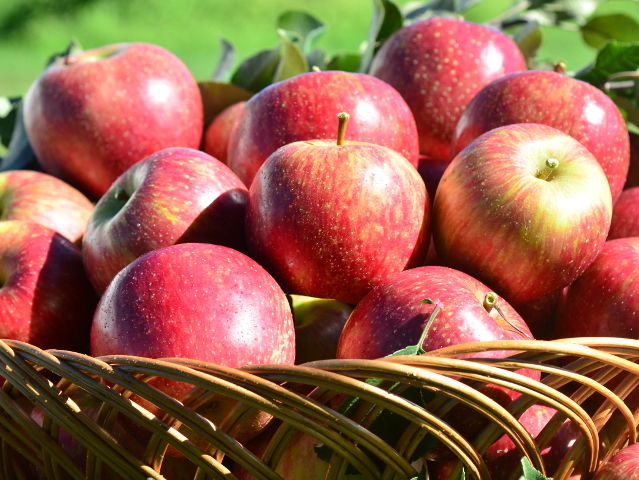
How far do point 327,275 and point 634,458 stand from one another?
0.46 m

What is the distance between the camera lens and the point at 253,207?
40.9 inches

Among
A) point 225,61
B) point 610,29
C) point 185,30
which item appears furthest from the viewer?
point 185,30

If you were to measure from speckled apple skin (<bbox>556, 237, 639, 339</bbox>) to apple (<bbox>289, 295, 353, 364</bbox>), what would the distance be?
36cm

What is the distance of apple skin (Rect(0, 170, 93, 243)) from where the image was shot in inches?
54.0

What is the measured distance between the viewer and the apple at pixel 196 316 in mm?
852

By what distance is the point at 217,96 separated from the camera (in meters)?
1.73

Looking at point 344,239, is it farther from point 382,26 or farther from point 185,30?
point 185,30

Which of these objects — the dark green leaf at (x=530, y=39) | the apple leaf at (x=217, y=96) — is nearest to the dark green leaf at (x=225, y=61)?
the apple leaf at (x=217, y=96)

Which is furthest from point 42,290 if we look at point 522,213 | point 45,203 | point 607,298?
point 607,298

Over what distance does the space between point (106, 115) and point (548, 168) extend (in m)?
0.94

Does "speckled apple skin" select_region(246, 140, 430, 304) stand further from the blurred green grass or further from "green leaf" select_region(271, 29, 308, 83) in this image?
the blurred green grass

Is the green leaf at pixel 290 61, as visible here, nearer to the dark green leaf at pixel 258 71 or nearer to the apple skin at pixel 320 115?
the dark green leaf at pixel 258 71

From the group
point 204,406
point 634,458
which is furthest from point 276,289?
point 634,458

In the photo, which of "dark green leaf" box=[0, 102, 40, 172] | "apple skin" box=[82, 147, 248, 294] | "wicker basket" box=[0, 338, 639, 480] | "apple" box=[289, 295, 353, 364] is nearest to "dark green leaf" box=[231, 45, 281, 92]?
"dark green leaf" box=[0, 102, 40, 172]
